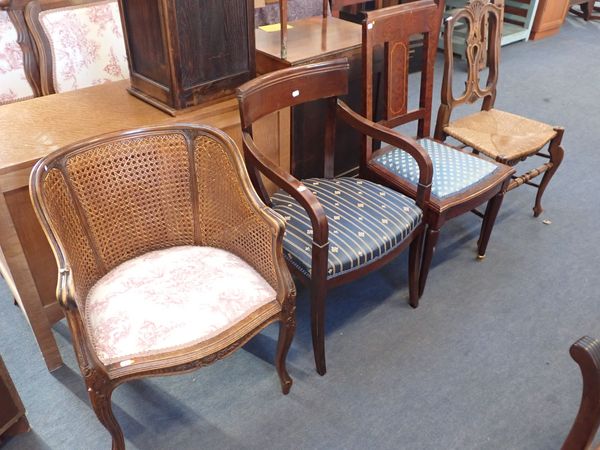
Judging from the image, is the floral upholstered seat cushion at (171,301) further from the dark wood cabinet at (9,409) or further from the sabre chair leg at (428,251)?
the sabre chair leg at (428,251)

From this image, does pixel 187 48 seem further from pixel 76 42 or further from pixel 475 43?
pixel 475 43

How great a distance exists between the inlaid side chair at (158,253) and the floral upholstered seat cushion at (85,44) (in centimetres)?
74

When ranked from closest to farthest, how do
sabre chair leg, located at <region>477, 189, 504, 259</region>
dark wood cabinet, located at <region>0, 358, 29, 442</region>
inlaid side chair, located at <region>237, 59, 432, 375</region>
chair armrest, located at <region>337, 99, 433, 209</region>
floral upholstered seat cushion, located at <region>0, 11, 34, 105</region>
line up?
dark wood cabinet, located at <region>0, 358, 29, 442</region>
inlaid side chair, located at <region>237, 59, 432, 375</region>
chair armrest, located at <region>337, 99, 433, 209</region>
floral upholstered seat cushion, located at <region>0, 11, 34, 105</region>
sabre chair leg, located at <region>477, 189, 504, 259</region>

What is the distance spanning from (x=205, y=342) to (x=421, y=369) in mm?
812

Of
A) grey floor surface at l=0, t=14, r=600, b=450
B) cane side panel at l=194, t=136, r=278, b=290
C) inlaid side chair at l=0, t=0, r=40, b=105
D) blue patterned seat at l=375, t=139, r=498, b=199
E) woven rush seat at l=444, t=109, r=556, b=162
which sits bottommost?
grey floor surface at l=0, t=14, r=600, b=450

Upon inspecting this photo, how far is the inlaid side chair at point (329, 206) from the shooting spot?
1.48 metres

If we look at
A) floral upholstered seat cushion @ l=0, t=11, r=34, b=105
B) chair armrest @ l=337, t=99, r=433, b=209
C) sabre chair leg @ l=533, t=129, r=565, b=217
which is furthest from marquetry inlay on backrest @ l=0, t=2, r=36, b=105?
sabre chair leg @ l=533, t=129, r=565, b=217

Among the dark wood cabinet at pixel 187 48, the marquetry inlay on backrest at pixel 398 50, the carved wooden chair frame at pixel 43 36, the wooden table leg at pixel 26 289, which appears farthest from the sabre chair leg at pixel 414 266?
the carved wooden chair frame at pixel 43 36

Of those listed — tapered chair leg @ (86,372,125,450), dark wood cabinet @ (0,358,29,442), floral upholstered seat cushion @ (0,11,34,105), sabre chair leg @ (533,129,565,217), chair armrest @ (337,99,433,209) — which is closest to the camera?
tapered chair leg @ (86,372,125,450)

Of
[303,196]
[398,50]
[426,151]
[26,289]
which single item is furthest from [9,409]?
[398,50]

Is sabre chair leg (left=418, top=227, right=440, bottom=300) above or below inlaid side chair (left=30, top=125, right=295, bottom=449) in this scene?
below

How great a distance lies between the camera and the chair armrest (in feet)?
5.43

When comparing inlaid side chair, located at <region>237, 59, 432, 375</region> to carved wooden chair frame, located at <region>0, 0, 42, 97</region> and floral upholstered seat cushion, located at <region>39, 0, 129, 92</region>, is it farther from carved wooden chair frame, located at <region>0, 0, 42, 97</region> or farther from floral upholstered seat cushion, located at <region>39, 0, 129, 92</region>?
carved wooden chair frame, located at <region>0, 0, 42, 97</region>

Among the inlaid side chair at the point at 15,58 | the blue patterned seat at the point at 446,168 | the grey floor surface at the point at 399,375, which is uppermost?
the inlaid side chair at the point at 15,58
